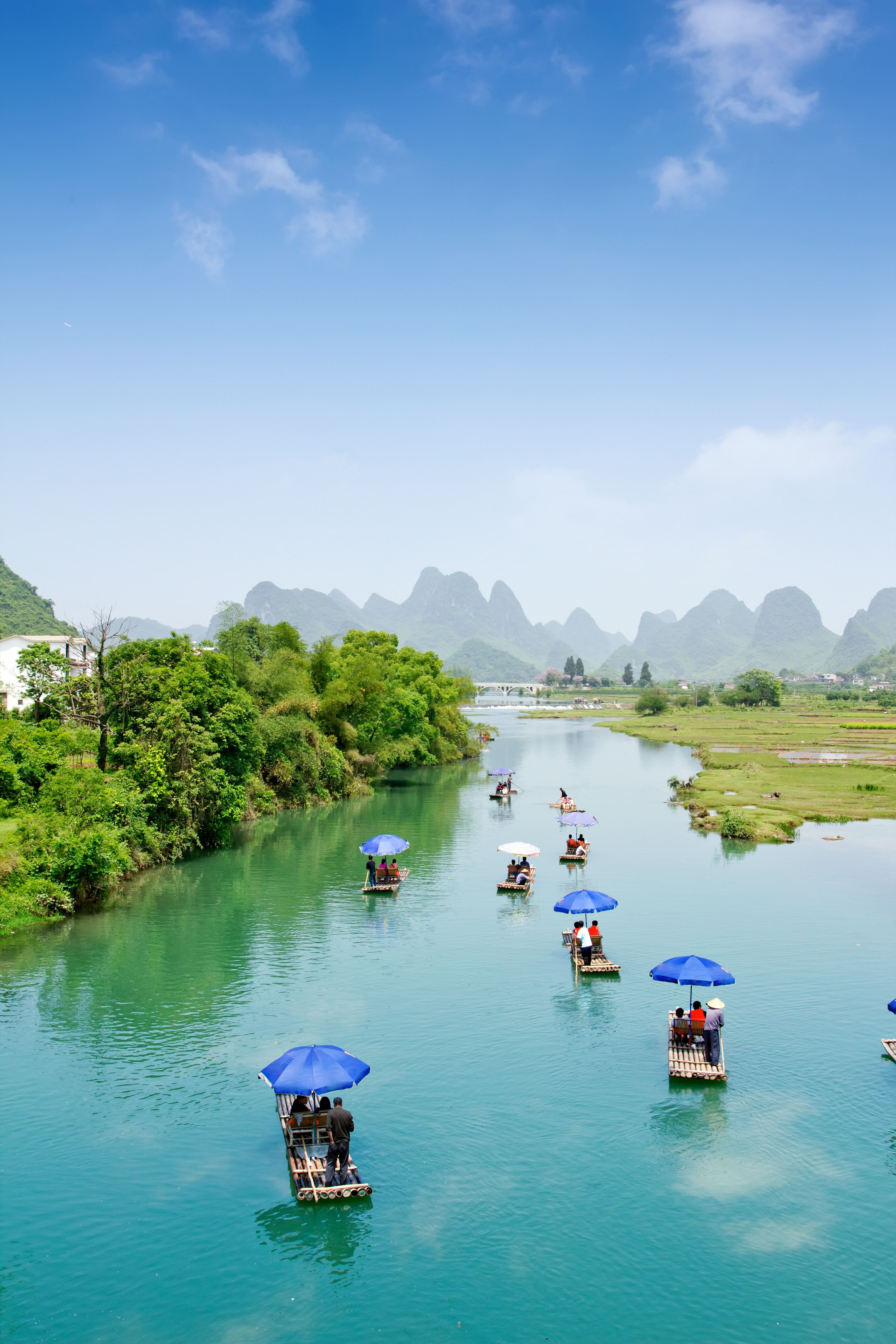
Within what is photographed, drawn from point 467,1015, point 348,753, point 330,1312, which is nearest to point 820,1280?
point 330,1312

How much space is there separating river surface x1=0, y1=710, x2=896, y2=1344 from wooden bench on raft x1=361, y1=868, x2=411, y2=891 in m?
1.32

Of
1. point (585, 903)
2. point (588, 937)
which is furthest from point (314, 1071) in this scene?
point (585, 903)

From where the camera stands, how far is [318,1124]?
19.5 meters

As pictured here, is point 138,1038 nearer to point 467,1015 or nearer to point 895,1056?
point 467,1015

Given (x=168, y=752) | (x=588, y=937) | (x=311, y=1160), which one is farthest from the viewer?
(x=168, y=752)

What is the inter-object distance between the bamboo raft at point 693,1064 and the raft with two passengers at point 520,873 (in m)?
18.2

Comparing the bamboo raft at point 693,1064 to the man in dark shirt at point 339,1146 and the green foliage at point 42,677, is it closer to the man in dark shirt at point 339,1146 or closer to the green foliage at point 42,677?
the man in dark shirt at point 339,1146

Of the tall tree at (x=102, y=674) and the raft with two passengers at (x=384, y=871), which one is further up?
the tall tree at (x=102, y=674)

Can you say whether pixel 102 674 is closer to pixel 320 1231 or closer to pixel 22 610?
pixel 320 1231

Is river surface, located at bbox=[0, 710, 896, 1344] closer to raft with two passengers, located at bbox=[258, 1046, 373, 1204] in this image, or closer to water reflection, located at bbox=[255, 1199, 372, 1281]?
water reflection, located at bbox=[255, 1199, 372, 1281]

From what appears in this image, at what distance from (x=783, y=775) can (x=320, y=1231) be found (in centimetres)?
7433

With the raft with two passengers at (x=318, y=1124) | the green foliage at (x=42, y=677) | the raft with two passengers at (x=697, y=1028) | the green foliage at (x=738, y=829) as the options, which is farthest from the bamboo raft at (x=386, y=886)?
the raft with two passengers at (x=318, y=1124)

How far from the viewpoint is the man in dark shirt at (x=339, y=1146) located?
58.7ft

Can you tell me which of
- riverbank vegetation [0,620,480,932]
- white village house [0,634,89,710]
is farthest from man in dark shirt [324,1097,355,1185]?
white village house [0,634,89,710]
